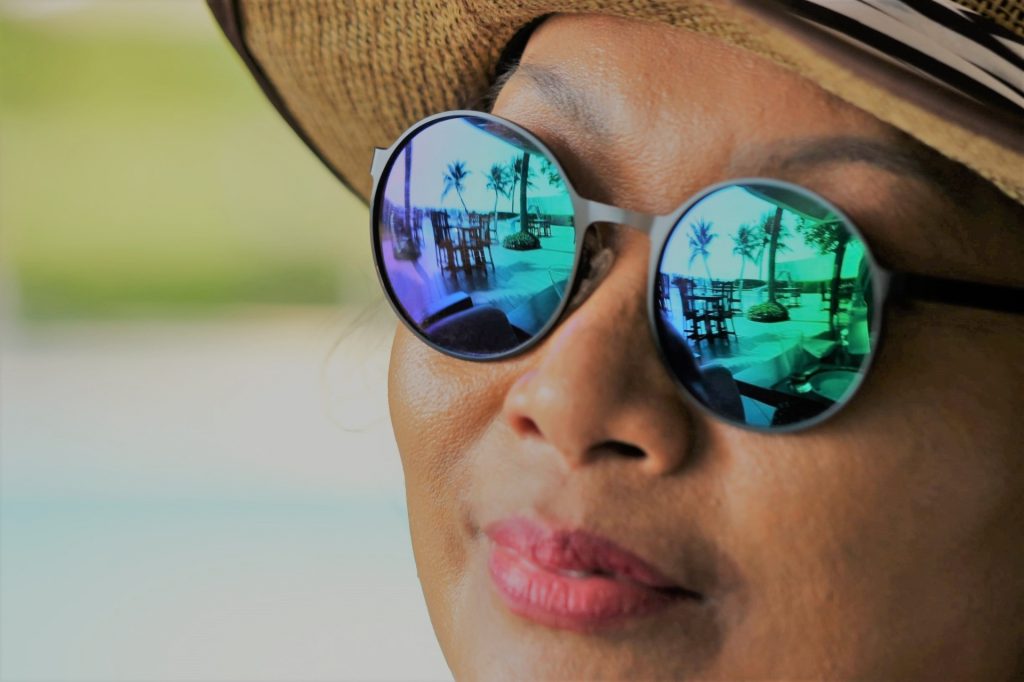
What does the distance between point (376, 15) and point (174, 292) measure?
594cm

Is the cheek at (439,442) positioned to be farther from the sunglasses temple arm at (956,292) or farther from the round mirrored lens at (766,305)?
the sunglasses temple arm at (956,292)

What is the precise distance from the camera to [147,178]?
24.5ft

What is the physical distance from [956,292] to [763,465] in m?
0.22

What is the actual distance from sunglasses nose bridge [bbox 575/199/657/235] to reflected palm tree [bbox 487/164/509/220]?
0.32 feet

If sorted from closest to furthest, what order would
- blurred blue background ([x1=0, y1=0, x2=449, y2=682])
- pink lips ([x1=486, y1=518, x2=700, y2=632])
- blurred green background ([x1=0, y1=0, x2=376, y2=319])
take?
1. pink lips ([x1=486, y1=518, x2=700, y2=632])
2. blurred blue background ([x1=0, y1=0, x2=449, y2=682])
3. blurred green background ([x1=0, y1=0, x2=376, y2=319])

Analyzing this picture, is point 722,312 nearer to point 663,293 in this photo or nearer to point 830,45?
point 663,293

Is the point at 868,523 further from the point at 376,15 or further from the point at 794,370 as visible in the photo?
the point at 376,15

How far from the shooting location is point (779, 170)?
95 cm

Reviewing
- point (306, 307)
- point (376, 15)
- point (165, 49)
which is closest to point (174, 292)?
point (306, 307)

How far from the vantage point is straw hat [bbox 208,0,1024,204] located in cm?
87

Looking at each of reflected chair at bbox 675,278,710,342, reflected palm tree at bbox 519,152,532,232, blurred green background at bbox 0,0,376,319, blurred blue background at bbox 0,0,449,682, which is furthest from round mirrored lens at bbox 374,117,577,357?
blurred green background at bbox 0,0,376,319

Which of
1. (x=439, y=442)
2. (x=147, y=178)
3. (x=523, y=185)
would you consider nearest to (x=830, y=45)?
(x=523, y=185)

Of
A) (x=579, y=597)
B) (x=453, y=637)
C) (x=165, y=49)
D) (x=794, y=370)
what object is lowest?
(x=165, y=49)

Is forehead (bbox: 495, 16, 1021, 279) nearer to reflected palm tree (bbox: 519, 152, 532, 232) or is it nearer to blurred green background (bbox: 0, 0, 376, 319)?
reflected palm tree (bbox: 519, 152, 532, 232)
